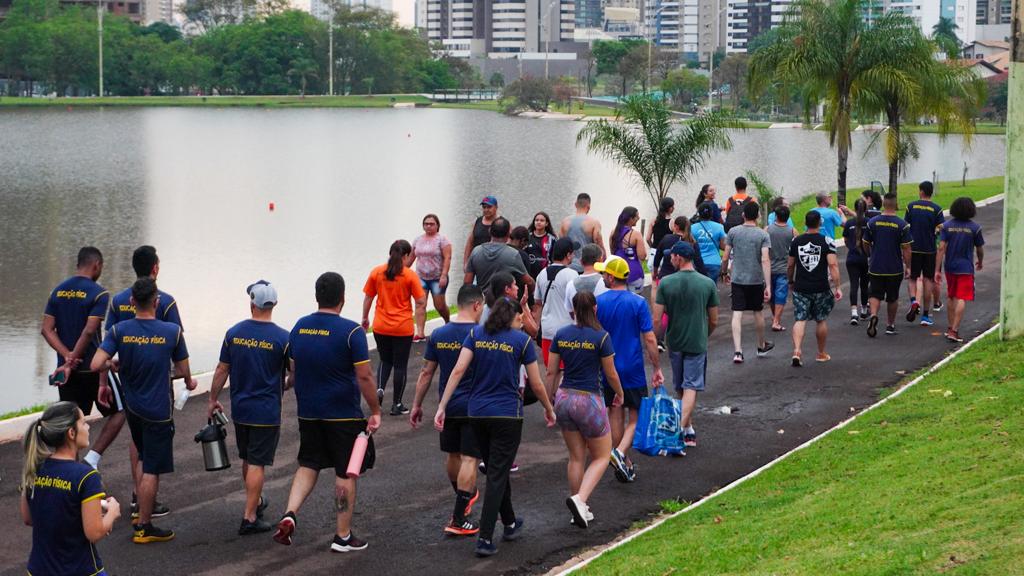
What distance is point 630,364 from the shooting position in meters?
10.4

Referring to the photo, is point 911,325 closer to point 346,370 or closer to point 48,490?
point 346,370

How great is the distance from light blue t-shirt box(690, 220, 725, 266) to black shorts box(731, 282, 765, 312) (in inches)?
30.5

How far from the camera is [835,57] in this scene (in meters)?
28.3

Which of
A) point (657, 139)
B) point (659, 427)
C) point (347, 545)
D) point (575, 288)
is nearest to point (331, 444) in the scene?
point (347, 545)

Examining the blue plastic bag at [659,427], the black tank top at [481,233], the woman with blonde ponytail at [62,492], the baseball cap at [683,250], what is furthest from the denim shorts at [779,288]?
the woman with blonde ponytail at [62,492]

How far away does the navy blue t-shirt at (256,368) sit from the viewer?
9.19 m

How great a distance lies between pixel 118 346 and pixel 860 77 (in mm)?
22382

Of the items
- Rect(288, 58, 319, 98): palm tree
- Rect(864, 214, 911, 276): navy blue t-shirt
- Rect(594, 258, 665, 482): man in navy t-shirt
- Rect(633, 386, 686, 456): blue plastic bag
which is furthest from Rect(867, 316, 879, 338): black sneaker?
Rect(288, 58, 319, 98): palm tree

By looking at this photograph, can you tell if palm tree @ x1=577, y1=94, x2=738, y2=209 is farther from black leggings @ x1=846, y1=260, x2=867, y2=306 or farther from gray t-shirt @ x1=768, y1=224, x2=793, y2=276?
gray t-shirt @ x1=768, y1=224, x2=793, y2=276

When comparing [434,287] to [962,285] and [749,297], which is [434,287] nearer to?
[749,297]

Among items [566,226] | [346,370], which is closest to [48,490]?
[346,370]

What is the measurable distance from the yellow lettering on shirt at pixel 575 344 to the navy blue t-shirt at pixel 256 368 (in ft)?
6.42

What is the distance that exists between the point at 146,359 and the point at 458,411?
2.22 m

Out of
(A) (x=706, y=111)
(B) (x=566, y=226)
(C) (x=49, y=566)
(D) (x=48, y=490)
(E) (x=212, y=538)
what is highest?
(A) (x=706, y=111)
